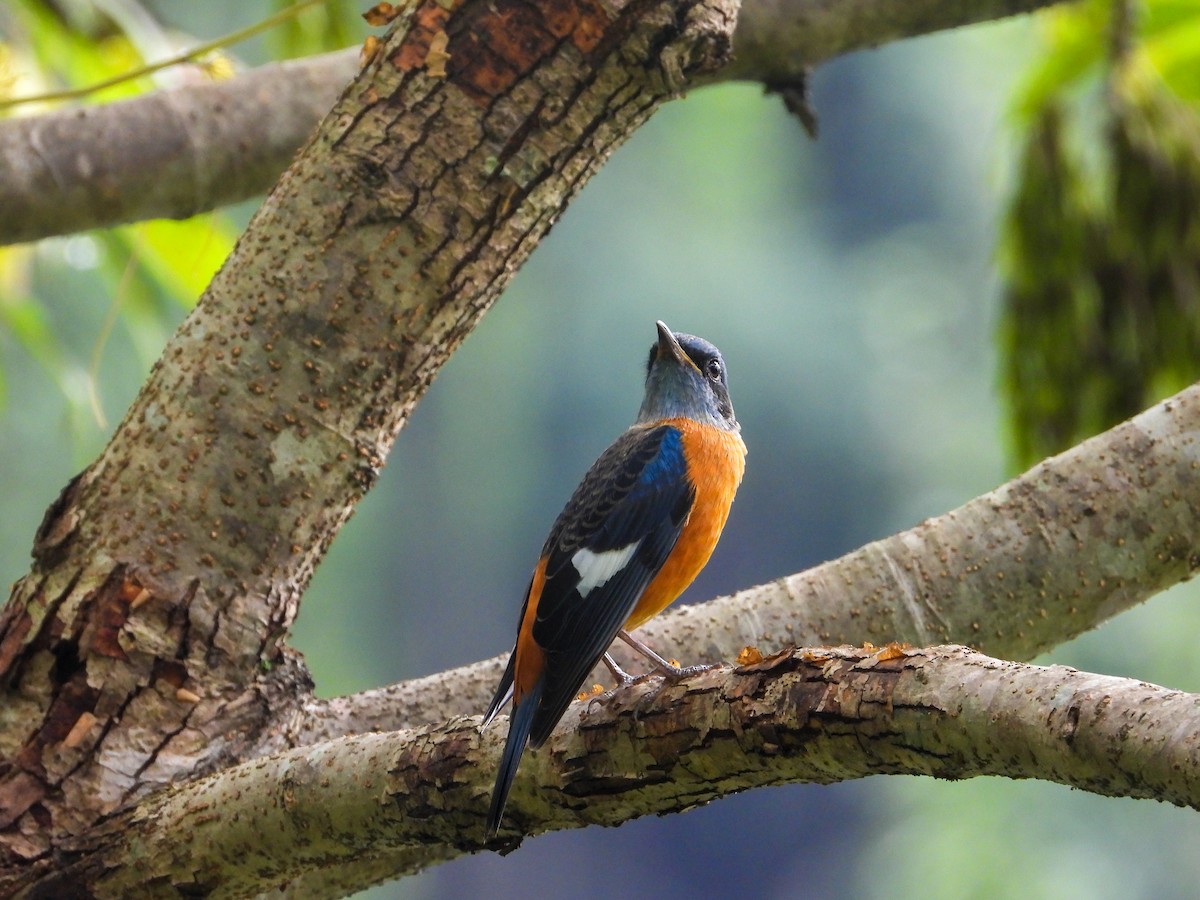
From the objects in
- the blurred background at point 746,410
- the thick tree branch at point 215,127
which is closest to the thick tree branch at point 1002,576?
the thick tree branch at point 215,127

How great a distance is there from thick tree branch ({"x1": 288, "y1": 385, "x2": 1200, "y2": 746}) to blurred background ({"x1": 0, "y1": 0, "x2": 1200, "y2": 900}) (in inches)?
393

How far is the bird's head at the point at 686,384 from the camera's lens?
10.8 ft

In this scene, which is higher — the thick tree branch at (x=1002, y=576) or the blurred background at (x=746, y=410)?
the blurred background at (x=746, y=410)

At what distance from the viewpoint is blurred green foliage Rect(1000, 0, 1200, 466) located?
10.3 ft

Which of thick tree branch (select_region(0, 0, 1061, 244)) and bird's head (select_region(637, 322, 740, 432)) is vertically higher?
thick tree branch (select_region(0, 0, 1061, 244))

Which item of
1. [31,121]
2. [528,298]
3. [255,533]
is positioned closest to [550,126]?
[255,533]

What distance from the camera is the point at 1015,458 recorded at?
11.1 feet

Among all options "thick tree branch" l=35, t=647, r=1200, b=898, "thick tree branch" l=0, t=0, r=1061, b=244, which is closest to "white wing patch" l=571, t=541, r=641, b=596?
"thick tree branch" l=35, t=647, r=1200, b=898

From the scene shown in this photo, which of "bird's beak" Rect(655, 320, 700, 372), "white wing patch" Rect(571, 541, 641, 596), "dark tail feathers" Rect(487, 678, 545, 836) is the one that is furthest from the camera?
"bird's beak" Rect(655, 320, 700, 372)

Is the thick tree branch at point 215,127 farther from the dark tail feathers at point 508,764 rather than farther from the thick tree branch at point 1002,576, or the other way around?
the dark tail feathers at point 508,764

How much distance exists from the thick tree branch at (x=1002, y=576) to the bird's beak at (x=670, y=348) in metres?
1.01

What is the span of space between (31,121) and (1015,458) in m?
2.61

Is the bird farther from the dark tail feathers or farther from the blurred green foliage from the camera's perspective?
the blurred green foliage

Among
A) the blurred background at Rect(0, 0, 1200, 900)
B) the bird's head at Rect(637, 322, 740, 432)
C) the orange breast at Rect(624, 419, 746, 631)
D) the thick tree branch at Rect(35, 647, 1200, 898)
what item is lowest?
the thick tree branch at Rect(35, 647, 1200, 898)
